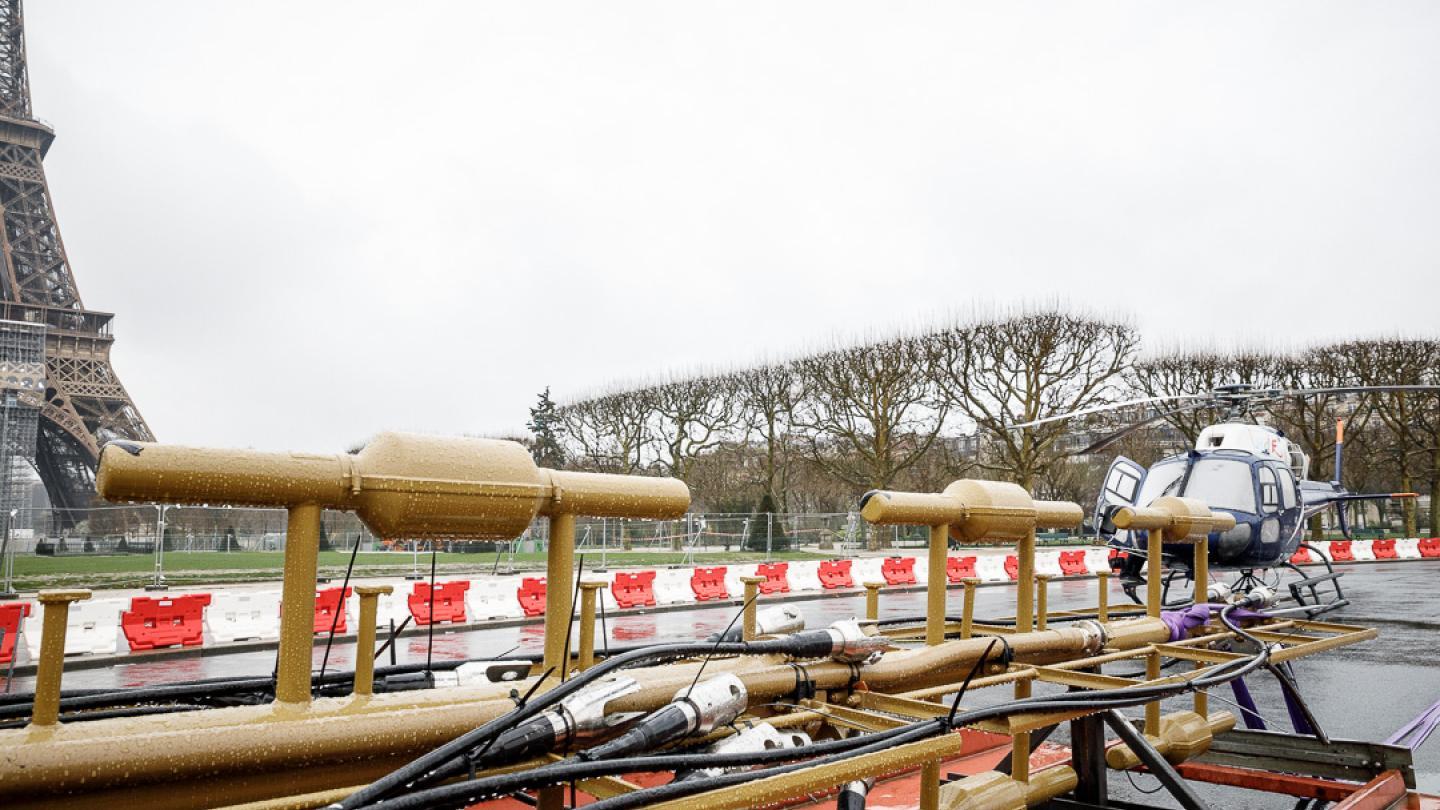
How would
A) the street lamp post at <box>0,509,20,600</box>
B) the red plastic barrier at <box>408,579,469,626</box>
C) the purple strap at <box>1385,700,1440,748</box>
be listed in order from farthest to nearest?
the street lamp post at <box>0,509,20,600</box> → the red plastic barrier at <box>408,579,469,626</box> → the purple strap at <box>1385,700,1440,748</box>

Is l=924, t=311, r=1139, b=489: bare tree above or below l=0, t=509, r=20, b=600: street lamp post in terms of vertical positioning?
above

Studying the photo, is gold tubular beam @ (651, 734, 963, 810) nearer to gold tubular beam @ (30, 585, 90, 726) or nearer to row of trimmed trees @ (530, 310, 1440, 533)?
gold tubular beam @ (30, 585, 90, 726)

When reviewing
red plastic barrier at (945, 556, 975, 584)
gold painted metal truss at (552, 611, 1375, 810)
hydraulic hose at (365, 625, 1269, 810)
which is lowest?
red plastic barrier at (945, 556, 975, 584)

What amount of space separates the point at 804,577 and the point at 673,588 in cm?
365

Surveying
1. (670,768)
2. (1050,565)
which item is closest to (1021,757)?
(670,768)

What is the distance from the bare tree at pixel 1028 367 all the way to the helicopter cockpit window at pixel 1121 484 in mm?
23772

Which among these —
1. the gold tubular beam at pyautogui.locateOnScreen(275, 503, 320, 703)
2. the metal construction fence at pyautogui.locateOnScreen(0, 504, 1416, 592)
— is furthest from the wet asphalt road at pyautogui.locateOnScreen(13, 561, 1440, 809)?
the metal construction fence at pyautogui.locateOnScreen(0, 504, 1416, 592)

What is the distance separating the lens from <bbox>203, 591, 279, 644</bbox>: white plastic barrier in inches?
558

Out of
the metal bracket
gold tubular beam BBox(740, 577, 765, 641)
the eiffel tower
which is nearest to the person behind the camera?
gold tubular beam BBox(740, 577, 765, 641)

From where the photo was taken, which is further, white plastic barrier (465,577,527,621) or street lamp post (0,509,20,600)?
street lamp post (0,509,20,600)

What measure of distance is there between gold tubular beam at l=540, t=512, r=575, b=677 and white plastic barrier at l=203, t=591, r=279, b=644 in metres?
13.3

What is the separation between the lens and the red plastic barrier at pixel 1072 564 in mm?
27734

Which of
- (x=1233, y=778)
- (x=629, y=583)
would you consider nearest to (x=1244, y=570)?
(x=1233, y=778)

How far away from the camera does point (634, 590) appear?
19047 mm
